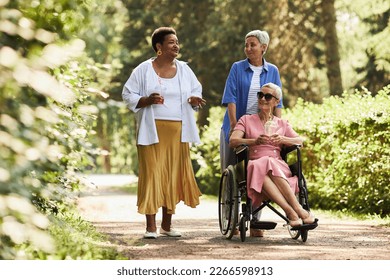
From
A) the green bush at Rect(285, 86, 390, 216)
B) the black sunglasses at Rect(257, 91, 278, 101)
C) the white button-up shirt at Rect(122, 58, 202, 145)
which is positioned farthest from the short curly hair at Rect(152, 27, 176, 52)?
the green bush at Rect(285, 86, 390, 216)

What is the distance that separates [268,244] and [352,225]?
2482 millimetres

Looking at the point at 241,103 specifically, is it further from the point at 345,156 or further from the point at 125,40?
the point at 125,40

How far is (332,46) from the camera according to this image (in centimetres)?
2152

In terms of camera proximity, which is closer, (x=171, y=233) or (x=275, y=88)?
(x=275, y=88)

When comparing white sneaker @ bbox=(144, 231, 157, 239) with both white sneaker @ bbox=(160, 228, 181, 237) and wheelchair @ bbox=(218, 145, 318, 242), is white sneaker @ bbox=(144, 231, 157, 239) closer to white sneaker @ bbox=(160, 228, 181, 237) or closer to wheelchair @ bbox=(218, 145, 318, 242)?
white sneaker @ bbox=(160, 228, 181, 237)

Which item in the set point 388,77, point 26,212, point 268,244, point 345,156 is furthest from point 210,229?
point 388,77

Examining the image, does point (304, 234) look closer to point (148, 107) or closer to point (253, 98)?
point (253, 98)

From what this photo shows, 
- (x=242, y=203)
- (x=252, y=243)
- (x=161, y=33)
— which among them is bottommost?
(x=252, y=243)

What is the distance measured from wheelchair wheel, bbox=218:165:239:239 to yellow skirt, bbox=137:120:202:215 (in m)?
0.28

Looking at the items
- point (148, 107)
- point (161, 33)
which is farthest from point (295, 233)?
point (161, 33)

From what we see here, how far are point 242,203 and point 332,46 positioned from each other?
1457cm

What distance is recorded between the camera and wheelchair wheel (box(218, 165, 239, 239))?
25.0 ft

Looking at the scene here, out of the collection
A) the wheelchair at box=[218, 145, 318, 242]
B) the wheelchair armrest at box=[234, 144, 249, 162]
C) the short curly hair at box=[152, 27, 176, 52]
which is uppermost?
the short curly hair at box=[152, 27, 176, 52]

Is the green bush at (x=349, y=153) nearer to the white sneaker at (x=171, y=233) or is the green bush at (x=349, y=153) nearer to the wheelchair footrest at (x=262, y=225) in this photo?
the white sneaker at (x=171, y=233)
